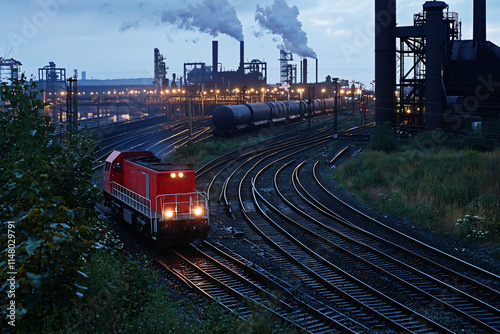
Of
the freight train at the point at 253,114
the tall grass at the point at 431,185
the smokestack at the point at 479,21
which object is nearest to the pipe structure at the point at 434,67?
the tall grass at the point at 431,185

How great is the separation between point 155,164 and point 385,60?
99.1ft

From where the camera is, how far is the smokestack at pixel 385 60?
43.1 metres

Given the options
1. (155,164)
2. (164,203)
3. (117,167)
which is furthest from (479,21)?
(164,203)

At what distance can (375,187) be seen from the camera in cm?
2669

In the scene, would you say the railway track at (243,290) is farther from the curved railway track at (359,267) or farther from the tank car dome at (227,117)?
the tank car dome at (227,117)

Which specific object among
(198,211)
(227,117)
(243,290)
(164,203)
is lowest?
(243,290)

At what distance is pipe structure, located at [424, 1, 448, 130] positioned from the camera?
135 ft

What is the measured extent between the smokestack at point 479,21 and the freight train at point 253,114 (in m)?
18.4

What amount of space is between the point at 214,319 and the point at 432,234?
10.7 m

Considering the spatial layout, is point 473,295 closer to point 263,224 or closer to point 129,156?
point 263,224

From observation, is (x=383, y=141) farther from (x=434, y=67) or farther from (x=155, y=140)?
(x=155, y=140)

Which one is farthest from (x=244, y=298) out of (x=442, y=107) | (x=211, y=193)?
(x=442, y=107)

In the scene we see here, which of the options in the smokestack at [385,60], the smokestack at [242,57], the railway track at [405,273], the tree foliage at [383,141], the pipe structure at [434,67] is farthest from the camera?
the smokestack at [242,57]

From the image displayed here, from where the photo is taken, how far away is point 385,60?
143 ft
